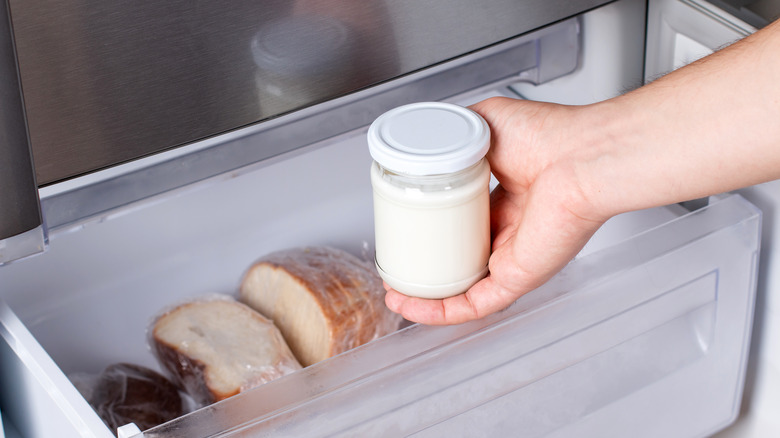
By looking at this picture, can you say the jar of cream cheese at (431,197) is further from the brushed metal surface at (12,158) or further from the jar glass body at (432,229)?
the brushed metal surface at (12,158)

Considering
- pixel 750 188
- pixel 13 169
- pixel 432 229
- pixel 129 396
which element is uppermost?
pixel 13 169

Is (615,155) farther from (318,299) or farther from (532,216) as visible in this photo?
(318,299)

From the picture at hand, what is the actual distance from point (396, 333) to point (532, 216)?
0.16m

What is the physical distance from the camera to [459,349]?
0.69m

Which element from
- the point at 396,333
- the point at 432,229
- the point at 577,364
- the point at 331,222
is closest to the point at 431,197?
the point at 432,229

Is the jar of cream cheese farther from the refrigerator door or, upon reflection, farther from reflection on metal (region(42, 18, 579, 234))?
the refrigerator door

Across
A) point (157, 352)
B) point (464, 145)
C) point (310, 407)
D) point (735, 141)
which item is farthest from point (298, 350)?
point (735, 141)

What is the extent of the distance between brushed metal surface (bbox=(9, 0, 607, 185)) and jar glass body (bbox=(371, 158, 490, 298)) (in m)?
0.11

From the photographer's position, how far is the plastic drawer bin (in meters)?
0.66

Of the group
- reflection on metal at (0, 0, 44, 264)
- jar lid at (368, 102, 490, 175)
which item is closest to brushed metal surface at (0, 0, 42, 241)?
reflection on metal at (0, 0, 44, 264)

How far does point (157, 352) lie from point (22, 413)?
6.6 inches

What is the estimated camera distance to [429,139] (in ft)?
2.12

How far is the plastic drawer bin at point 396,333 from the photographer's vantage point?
66cm

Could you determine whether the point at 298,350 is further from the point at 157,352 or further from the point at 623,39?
the point at 623,39
